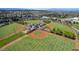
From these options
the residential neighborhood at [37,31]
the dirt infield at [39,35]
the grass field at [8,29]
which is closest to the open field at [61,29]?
the residential neighborhood at [37,31]

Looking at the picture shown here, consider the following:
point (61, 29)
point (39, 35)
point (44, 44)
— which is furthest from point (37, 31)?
point (61, 29)

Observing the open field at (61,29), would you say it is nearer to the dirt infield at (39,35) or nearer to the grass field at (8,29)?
the dirt infield at (39,35)

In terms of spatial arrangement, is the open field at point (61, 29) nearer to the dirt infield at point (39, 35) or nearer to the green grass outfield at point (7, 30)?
the dirt infield at point (39, 35)

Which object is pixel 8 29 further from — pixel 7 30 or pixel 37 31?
pixel 37 31

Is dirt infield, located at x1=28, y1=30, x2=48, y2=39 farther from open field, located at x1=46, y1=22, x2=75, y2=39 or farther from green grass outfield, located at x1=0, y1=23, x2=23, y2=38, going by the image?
green grass outfield, located at x1=0, y1=23, x2=23, y2=38

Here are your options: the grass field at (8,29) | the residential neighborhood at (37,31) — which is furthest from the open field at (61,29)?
the grass field at (8,29)

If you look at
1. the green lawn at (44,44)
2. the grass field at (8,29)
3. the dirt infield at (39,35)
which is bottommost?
the green lawn at (44,44)

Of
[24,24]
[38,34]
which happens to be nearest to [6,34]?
[24,24]

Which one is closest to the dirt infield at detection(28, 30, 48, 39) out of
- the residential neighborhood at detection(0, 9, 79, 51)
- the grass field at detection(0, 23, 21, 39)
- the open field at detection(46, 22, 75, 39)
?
the residential neighborhood at detection(0, 9, 79, 51)

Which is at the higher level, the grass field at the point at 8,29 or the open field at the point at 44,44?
the grass field at the point at 8,29
